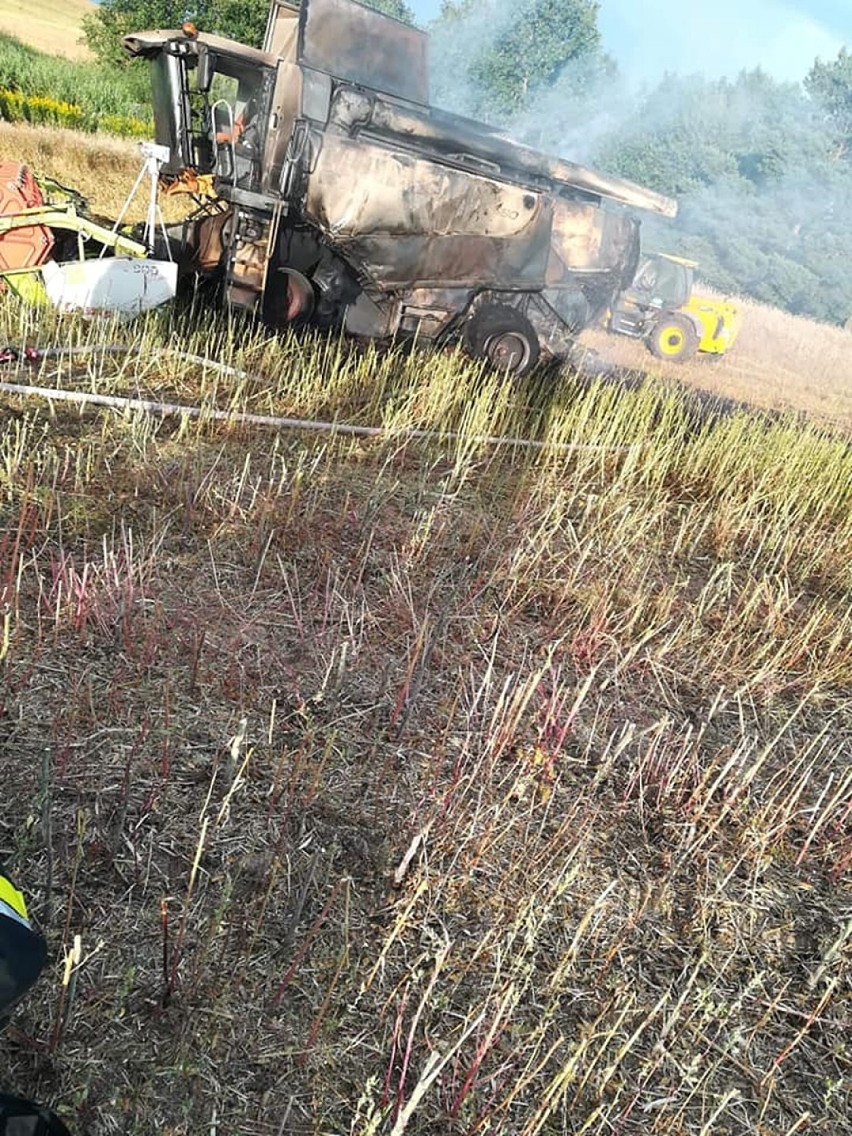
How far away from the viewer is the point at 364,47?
6.27 meters

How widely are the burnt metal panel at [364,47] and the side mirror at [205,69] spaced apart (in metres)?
0.67

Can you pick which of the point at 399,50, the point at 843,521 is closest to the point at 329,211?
the point at 399,50

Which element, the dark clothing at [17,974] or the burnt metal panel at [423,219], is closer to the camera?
the dark clothing at [17,974]

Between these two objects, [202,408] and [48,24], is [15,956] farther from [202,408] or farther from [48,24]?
[48,24]

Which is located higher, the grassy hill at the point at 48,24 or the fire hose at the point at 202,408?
the grassy hill at the point at 48,24

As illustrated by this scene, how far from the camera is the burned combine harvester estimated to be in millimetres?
5836

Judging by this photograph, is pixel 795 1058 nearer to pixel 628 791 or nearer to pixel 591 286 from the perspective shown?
pixel 628 791

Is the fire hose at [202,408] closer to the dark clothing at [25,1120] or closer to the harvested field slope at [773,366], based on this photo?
the dark clothing at [25,1120]

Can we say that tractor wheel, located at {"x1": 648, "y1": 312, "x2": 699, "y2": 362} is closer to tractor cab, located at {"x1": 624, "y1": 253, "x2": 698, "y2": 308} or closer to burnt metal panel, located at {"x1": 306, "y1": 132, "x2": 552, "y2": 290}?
tractor cab, located at {"x1": 624, "y1": 253, "x2": 698, "y2": 308}

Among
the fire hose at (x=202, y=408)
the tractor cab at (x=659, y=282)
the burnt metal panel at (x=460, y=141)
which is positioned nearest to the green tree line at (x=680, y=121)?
the tractor cab at (x=659, y=282)

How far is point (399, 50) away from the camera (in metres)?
6.57

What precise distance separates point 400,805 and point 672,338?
11.4 metres

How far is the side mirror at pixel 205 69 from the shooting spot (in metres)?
5.75

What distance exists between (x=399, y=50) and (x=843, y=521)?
519 cm
